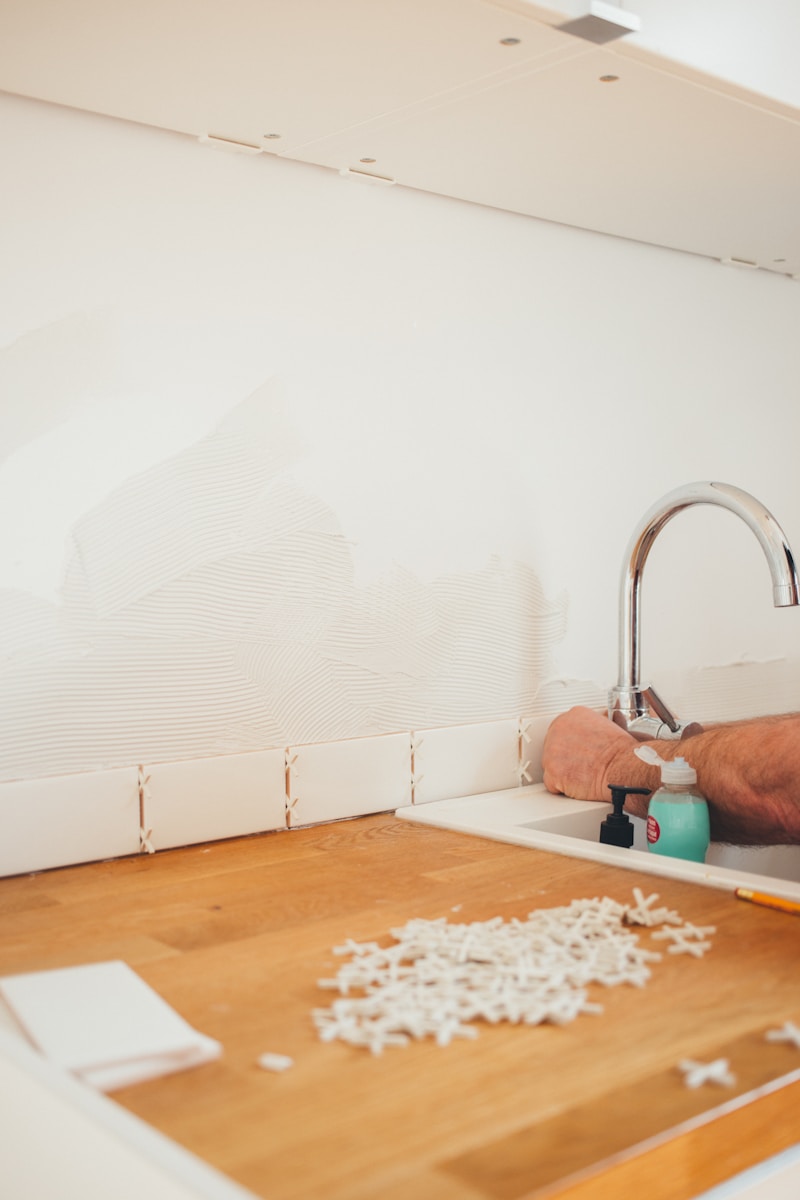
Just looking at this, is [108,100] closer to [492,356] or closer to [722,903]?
[492,356]

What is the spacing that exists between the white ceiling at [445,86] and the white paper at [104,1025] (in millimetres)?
703

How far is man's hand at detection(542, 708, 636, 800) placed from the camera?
55.0 inches

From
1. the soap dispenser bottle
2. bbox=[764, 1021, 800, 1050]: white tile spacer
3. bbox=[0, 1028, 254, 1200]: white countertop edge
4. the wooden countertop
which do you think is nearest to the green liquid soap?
the soap dispenser bottle

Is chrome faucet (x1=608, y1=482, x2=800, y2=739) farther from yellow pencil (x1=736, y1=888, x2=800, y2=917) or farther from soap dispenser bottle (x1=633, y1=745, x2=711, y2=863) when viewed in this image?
yellow pencil (x1=736, y1=888, x2=800, y2=917)

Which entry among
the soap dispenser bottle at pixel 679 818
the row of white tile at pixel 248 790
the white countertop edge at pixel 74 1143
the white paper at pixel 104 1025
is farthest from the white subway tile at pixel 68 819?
the soap dispenser bottle at pixel 679 818

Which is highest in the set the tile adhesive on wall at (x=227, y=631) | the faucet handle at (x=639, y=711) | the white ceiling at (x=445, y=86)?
the white ceiling at (x=445, y=86)

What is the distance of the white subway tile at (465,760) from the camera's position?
142 cm

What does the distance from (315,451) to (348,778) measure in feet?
Answer: 1.21

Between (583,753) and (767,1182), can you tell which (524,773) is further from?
(767,1182)

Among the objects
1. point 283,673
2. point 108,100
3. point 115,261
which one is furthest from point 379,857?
point 108,100

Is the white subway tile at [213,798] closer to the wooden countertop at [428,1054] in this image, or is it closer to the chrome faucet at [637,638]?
the wooden countertop at [428,1054]

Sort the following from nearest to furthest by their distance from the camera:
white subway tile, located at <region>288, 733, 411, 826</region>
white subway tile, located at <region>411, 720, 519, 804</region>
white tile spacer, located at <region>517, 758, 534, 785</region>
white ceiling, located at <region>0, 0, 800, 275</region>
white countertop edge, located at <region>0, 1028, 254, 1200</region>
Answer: white countertop edge, located at <region>0, 1028, 254, 1200</region>, white ceiling, located at <region>0, 0, 800, 275</region>, white subway tile, located at <region>288, 733, 411, 826</region>, white subway tile, located at <region>411, 720, 519, 804</region>, white tile spacer, located at <region>517, 758, 534, 785</region>

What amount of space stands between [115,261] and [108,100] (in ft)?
0.48

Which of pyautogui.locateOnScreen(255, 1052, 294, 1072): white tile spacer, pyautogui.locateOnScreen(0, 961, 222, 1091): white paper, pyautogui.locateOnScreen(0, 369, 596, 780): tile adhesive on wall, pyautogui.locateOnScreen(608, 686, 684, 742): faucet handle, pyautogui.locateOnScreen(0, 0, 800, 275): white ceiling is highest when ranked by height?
pyautogui.locateOnScreen(0, 0, 800, 275): white ceiling
